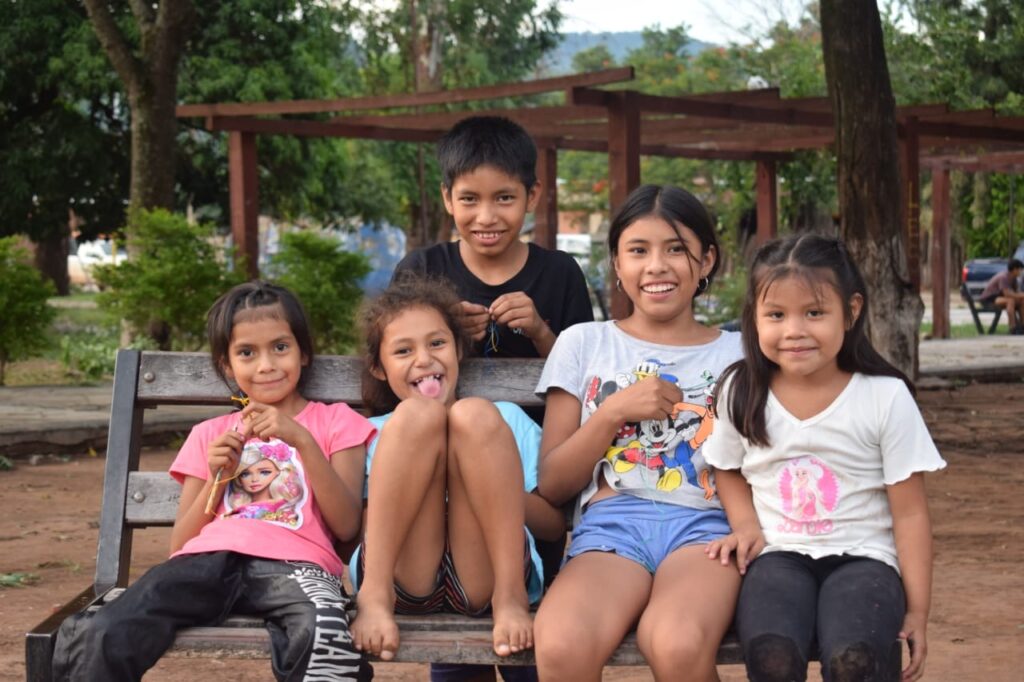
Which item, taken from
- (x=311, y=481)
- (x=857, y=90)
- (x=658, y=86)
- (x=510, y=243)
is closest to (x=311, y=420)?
(x=311, y=481)

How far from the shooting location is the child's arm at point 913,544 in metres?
2.76

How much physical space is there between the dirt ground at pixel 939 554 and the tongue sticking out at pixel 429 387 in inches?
57.7

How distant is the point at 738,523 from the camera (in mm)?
2924

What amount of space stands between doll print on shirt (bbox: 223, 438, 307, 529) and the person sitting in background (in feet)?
62.9

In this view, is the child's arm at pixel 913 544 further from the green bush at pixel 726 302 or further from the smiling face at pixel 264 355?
the green bush at pixel 726 302

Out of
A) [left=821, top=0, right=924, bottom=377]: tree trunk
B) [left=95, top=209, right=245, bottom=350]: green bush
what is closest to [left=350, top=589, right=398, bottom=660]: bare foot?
[left=821, top=0, right=924, bottom=377]: tree trunk

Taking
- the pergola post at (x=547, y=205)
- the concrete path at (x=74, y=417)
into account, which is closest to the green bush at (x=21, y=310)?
the concrete path at (x=74, y=417)

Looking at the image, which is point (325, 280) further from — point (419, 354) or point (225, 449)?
point (225, 449)

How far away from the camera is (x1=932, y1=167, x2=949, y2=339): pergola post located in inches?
751

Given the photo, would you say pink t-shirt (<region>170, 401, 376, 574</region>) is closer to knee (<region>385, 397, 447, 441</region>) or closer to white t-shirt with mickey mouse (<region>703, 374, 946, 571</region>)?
knee (<region>385, 397, 447, 441</region>)

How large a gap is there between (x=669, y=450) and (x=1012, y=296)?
19.3 m

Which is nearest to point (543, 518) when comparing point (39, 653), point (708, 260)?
point (708, 260)

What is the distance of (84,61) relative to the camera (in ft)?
62.8

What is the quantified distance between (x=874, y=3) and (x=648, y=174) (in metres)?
26.7
